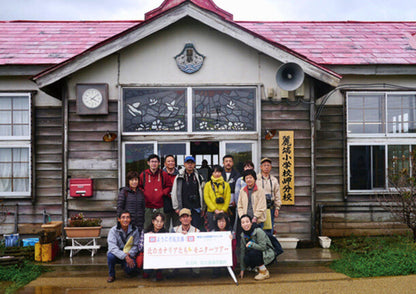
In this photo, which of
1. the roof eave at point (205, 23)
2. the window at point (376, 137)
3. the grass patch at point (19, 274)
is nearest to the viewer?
the grass patch at point (19, 274)

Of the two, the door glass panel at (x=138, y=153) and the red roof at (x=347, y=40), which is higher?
the red roof at (x=347, y=40)

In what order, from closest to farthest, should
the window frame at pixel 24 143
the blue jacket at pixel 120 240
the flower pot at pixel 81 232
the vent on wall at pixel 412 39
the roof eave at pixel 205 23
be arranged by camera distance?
the blue jacket at pixel 120 240 < the flower pot at pixel 81 232 < the roof eave at pixel 205 23 < the window frame at pixel 24 143 < the vent on wall at pixel 412 39

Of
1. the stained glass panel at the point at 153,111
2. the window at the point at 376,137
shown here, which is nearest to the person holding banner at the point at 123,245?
the stained glass panel at the point at 153,111

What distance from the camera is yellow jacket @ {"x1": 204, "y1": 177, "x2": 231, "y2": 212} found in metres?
5.94

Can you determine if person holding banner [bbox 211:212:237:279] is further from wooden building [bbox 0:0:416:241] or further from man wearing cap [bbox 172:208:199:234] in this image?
wooden building [bbox 0:0:416:241]

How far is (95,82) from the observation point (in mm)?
7184

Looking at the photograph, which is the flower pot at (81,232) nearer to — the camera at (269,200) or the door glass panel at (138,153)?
the door glass panel at (138,153)

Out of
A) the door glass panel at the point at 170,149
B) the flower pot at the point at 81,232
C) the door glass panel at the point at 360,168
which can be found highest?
the door glass panel at the point at 170,149

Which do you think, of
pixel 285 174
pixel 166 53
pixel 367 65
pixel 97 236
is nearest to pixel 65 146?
pixel 97 236

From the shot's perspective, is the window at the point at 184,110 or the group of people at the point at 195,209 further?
the window at the point at 184,110

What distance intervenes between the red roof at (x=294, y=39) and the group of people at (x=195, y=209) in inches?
136

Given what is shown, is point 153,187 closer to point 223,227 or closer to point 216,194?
point 216,194

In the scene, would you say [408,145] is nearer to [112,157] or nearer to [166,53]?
[166,53]

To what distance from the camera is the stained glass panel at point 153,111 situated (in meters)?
7.23
